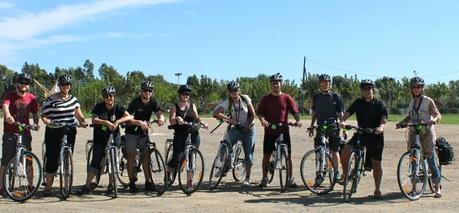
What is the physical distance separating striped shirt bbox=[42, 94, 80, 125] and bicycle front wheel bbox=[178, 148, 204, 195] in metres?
2.00

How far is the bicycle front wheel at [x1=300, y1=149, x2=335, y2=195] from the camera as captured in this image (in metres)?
10.3

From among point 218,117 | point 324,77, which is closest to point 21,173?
point 218,117

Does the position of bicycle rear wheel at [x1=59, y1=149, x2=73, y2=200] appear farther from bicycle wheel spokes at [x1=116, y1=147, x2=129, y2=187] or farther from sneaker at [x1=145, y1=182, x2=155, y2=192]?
sneaker at [x1=145, y1=182, x2=155, y2=192]

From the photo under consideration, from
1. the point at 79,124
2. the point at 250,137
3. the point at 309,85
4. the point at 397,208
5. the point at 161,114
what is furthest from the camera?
the point at 309,85

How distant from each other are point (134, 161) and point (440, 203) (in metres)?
5.06

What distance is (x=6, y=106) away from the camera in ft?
30.9

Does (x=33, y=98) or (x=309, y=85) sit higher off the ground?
(x=309, y=85)

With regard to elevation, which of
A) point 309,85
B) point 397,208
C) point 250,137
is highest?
point 309,85

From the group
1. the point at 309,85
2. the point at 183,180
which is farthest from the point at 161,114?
the point at 309,85

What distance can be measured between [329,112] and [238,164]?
6.82 feet

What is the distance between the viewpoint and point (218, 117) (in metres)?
11.0

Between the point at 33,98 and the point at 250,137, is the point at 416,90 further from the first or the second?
the point at 33,98

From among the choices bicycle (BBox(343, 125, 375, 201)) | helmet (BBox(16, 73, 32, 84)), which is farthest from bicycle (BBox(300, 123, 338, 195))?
helmet (BBox(16, 73, 32, 84))

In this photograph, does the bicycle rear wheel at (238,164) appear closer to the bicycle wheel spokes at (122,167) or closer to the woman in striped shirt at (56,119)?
the bicycle wheel spokes at (122,167)
